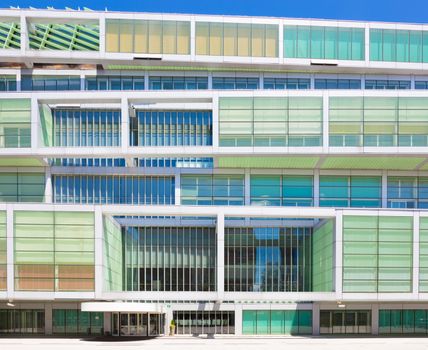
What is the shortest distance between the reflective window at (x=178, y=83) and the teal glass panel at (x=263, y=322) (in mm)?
19427

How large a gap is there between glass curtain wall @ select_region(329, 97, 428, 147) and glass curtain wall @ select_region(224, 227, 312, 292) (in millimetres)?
8648

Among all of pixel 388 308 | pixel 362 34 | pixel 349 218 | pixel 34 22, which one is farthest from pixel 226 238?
pixel 34 22

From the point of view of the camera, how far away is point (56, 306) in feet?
138

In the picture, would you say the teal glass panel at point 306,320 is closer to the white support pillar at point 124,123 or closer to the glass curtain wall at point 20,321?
the white support pillar at point 124,123

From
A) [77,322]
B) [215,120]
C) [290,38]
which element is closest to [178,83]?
[215,120]

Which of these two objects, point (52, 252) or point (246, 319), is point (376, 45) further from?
point (52, 252)

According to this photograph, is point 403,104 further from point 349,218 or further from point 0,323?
point 0,323

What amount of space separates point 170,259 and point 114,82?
623 inches

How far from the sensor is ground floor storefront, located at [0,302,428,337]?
4231 centimetres

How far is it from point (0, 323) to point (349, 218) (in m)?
28.0

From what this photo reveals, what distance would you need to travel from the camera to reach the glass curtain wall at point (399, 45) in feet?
156

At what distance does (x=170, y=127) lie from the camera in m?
45.5

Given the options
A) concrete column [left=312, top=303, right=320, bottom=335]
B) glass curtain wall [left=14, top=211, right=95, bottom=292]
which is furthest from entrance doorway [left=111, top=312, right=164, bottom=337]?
concrete column [left=312, top=303, right=320, bottom=335]

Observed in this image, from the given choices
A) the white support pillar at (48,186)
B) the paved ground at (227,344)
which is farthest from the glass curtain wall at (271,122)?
the paved ground at (227,344)
